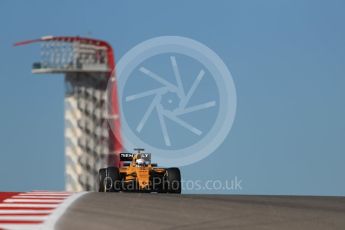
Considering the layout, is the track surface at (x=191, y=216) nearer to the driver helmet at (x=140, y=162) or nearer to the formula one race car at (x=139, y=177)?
the formula one race car at (x=139, y=177)

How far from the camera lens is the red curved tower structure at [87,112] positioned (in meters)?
94.4

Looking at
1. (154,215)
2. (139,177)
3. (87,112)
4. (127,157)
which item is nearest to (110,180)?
(139,177)

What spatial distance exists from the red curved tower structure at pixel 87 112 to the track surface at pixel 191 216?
7584cm

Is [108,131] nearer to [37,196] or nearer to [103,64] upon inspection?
[103,64]

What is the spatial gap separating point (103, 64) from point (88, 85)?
10.7 feet

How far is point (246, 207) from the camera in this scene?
1795 cm

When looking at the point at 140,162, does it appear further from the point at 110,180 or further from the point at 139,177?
the point at 110,180

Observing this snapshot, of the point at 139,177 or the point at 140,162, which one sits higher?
the point at 140,162

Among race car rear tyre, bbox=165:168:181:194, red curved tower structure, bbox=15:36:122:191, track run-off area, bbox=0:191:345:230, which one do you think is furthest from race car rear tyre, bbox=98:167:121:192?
red curved tower structure, bbox=15:36:122:191

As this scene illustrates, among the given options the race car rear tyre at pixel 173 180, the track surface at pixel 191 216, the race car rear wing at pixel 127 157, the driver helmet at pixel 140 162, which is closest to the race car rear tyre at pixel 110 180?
the driver helmet at pixel 140 162

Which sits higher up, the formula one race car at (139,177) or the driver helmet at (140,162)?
the driver helmet at (140,162)

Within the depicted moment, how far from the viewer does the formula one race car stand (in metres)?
29.8

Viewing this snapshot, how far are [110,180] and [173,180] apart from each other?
226 centimetres

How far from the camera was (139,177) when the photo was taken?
99.8 feet
